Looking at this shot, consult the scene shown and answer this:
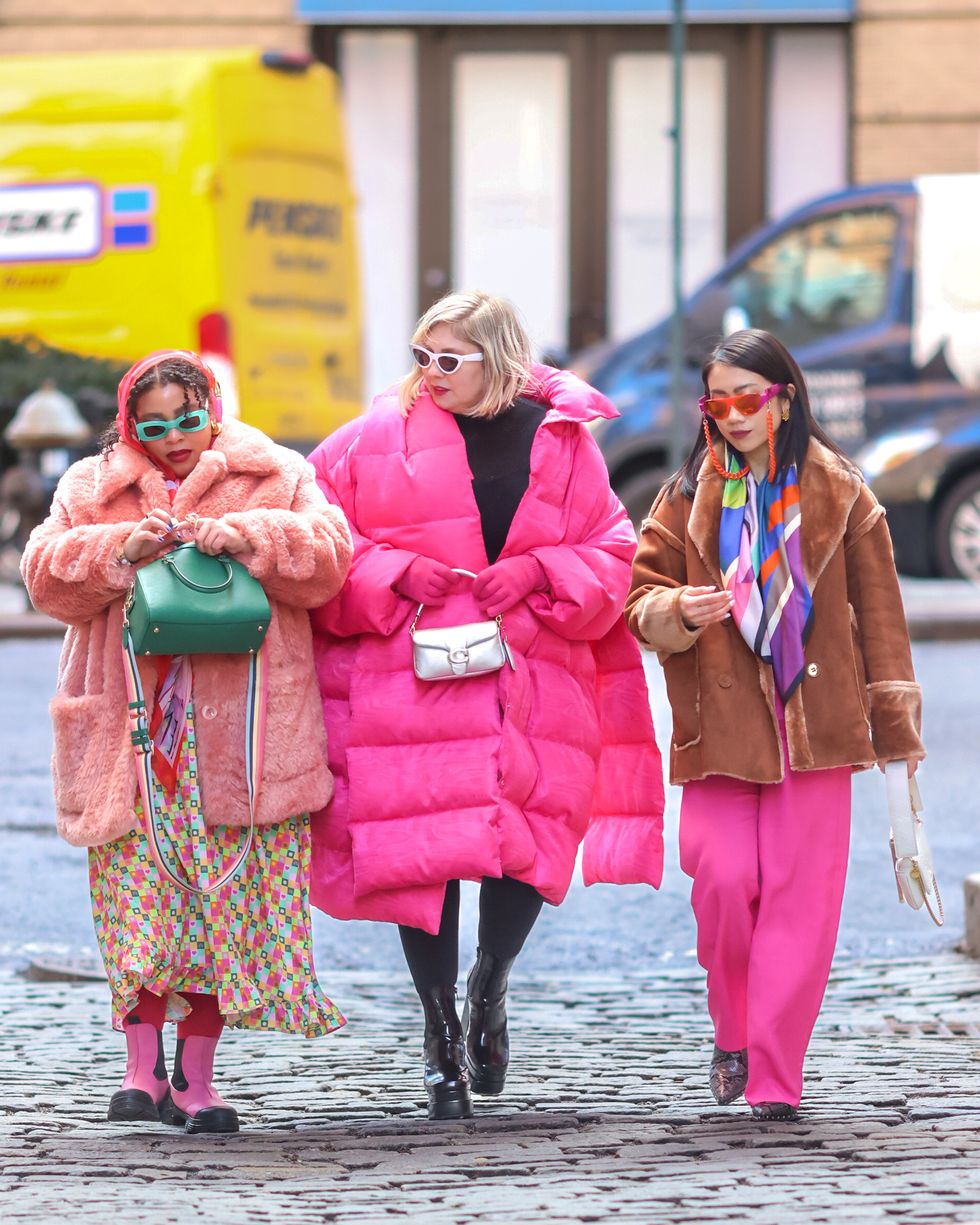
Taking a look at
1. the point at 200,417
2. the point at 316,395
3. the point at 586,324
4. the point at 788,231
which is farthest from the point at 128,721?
the point at 586,324

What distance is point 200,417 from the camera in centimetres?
487

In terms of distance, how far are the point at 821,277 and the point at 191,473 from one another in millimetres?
10519

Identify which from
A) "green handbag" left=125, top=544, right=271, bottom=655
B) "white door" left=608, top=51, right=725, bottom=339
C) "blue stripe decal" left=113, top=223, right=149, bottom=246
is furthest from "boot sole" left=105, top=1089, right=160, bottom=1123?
"white door" left=608, top=51, right=725, bottom=339

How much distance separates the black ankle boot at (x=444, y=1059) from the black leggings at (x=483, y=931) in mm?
37

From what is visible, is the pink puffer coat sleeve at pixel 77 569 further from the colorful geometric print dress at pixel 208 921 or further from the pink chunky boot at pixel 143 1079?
the pink chunky boot at pixel 143 1079

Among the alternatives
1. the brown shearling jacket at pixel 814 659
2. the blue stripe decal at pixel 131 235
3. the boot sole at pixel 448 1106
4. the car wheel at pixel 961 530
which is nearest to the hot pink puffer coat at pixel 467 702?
the brown shearling jacket at pixel 814 659

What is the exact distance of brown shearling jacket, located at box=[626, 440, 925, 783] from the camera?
4793 millimetres

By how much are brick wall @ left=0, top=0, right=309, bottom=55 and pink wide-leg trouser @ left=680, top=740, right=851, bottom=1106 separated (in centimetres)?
1609

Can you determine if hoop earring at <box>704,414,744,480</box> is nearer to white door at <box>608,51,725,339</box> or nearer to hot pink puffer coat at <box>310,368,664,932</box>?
hot pink puffer coat at <box>310,368,664,932</box>

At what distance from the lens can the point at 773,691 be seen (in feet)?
15.9

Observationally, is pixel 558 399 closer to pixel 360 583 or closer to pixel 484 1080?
pixel 360 583

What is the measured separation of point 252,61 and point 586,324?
6653 mm

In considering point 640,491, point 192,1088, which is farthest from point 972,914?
point 640,491

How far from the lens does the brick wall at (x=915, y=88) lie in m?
19.9
